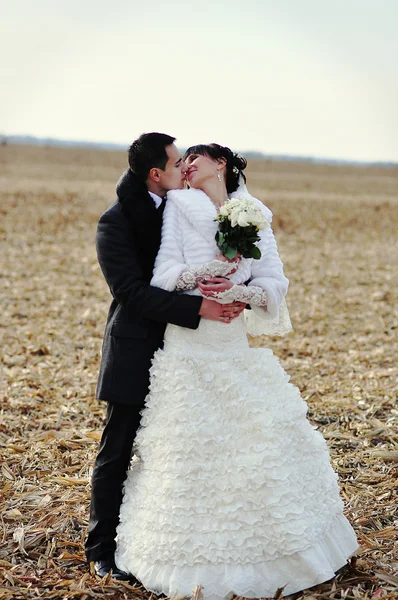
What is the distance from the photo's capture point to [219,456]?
3.51 metres

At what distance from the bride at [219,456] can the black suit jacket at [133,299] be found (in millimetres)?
78

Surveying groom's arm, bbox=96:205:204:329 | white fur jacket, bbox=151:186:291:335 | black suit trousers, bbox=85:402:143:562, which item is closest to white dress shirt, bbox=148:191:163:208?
white fur jacket, bbox=151:186:291:335

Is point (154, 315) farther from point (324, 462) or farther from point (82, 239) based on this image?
point (82, 239)

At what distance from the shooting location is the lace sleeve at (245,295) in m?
3.52

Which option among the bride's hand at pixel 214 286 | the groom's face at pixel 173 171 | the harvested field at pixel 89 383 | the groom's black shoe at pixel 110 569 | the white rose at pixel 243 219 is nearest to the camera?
the white rose at pixel 243 219

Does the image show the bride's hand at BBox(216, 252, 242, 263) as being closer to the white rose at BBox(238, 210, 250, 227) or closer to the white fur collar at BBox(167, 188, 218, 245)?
the white fur collar at BBox(167, 188, 218, 245)

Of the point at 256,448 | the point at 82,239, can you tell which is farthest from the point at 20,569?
the point at 82,239

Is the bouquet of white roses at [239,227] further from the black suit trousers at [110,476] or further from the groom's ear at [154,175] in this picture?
the black suit trousers at [110,476]

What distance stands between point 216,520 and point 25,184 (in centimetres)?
2501

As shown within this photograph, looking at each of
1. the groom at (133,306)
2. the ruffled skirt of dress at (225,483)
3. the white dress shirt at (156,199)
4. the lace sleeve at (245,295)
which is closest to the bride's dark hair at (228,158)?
the groom at (133,306)

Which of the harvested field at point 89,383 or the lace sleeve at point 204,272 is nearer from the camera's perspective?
the lace sleeve at point 204,272

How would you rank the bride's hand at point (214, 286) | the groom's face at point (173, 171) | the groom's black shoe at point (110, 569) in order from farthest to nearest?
the groom's black shoe at point (110, 569) → the groom's face at point (173, 171) → the bride's hand at point (214, 286)

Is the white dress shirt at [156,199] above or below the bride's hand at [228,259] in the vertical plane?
above

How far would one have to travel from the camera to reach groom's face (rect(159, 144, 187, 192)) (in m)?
3.64
